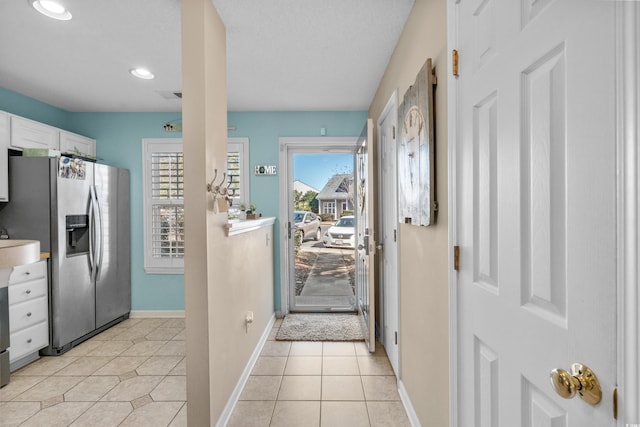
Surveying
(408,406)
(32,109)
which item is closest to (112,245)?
(32,109)

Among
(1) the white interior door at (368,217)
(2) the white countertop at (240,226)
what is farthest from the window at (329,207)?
(2) the white countertop at (240,226)

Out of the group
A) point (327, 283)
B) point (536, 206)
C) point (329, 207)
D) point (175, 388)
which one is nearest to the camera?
point (536, 206)

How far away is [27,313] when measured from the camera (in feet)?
9.05

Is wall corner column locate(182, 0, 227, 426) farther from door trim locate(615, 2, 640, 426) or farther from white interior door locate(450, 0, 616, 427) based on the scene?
door trim locate(615, 2, 640, 426)

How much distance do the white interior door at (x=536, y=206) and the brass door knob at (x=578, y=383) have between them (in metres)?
0.01

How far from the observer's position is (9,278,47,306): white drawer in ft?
8.65

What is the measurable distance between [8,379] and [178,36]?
2.87 metres

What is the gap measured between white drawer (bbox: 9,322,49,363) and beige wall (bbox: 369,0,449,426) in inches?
122

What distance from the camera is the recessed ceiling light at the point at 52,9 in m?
1.85

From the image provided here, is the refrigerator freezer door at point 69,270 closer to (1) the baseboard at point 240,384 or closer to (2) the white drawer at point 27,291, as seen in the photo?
(2) the white drawer at point 27,291

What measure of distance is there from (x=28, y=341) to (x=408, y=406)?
10.2ft

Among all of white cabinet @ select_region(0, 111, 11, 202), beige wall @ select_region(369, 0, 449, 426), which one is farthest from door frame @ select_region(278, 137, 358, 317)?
white cabinet @ select_region(0, 111, 11, 202)

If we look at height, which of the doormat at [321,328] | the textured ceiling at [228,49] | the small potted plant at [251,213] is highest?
the textured ceiling at [228,49]

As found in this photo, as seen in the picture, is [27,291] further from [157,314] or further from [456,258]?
[456,258]
